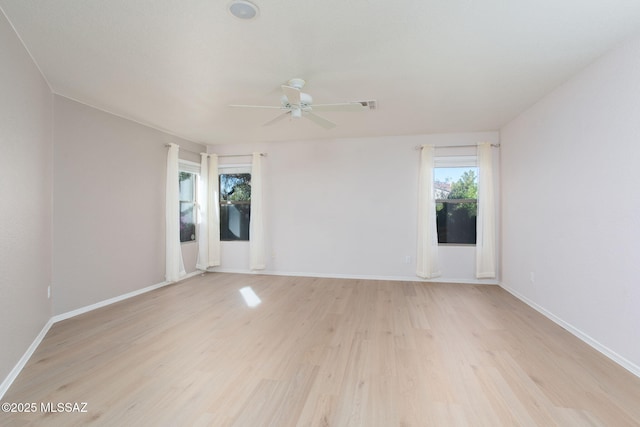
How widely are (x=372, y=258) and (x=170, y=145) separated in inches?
157

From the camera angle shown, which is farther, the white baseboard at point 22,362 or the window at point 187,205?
the window at point 187,205

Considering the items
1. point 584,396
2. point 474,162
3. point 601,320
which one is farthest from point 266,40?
point 474,162

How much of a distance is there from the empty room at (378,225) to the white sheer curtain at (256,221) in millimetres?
622

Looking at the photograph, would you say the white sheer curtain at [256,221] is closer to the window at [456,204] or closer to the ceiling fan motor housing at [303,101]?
the ceiling fan motor housing at [303,101]

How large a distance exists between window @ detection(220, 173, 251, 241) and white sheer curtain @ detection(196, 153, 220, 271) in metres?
0.31

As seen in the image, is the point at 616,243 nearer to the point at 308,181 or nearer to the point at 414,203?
the point at 414,203

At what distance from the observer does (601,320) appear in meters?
2.52

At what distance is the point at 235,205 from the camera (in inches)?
235

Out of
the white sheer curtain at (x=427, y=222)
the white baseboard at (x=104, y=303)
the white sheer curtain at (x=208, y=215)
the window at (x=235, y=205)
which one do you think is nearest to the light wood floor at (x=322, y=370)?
the white baseboard at (x=104, y=303)

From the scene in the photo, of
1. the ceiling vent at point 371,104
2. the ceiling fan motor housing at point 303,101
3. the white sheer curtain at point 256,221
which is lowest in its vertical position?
the white sheer curtain at point 256,221

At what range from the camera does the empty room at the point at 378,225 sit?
6.27ft

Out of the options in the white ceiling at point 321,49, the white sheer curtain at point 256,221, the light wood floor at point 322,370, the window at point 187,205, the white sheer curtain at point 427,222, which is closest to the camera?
the light wood floor at point 322,370

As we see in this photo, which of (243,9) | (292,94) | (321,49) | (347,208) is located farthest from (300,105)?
(347,208)

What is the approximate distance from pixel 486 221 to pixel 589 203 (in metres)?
2.05
